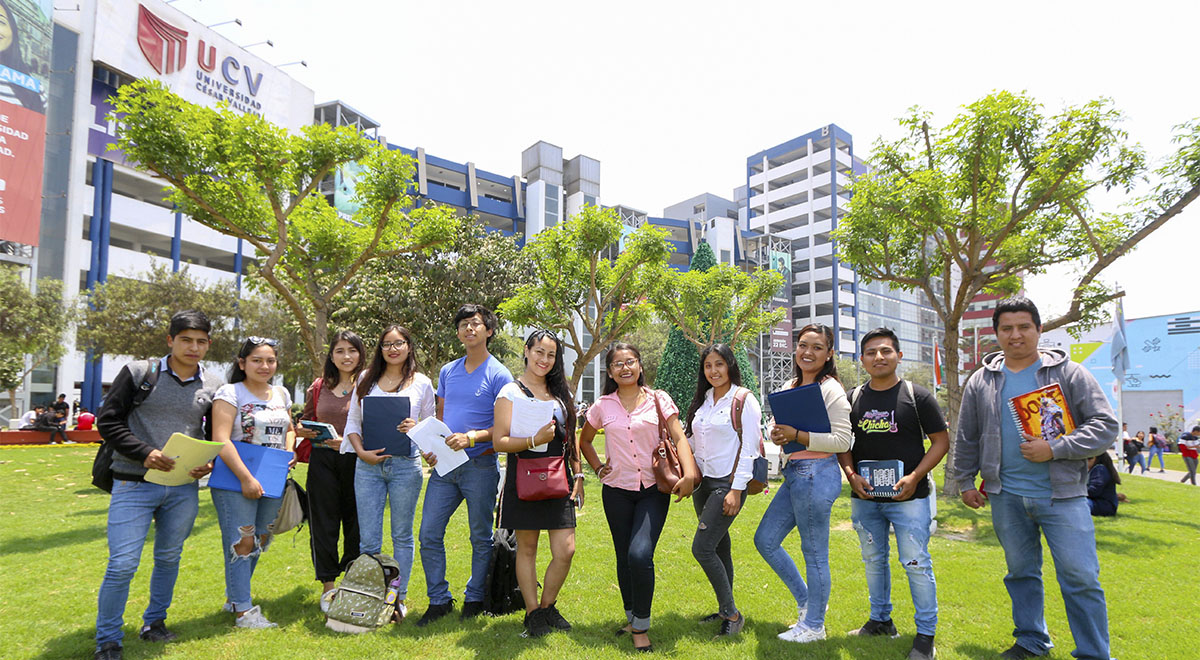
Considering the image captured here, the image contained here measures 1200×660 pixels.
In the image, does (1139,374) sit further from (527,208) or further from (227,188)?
(227,188)

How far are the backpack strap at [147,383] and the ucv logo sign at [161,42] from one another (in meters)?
38.3

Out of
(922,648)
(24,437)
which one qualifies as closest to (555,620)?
(922,648)

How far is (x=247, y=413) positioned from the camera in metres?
4.10

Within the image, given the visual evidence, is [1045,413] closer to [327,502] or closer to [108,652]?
[327,502]

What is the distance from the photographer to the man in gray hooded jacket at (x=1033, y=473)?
11.1 feet

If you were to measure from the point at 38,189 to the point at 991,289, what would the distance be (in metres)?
36.9

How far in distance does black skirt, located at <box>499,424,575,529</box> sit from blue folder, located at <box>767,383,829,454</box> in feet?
4.85

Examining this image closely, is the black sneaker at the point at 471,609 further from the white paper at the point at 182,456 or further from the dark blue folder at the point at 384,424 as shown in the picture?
the white paper at the point at 182,456

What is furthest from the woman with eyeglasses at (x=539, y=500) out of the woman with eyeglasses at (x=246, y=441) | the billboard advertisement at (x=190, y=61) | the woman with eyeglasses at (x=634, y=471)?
the billboard advertisement at (x=190, y=61)

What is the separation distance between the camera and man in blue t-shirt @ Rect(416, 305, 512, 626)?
429 cm

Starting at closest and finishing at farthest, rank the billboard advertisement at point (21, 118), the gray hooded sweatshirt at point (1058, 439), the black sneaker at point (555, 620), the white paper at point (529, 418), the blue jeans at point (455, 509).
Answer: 1. the gray hooded sweatshirt at point (1058, 439)
2. the white paper at point (529, 418)
3. the black sneaker at point (555, 620)
4. the blue jeans at point (455, 509)
5. the billboard advertisement at point (21, 118)

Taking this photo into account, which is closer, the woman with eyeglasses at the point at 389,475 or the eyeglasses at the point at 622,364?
the eyeglasses at the point at 622,364

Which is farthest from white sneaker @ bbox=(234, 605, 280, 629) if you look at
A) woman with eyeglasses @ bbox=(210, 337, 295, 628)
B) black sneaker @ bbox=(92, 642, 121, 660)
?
black sneaker @ bbox=(92, 642, 121, 660)

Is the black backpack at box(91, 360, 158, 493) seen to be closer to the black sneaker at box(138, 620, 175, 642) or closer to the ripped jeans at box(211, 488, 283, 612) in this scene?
the ripped jeans at box(211, 488, 283, 612)
